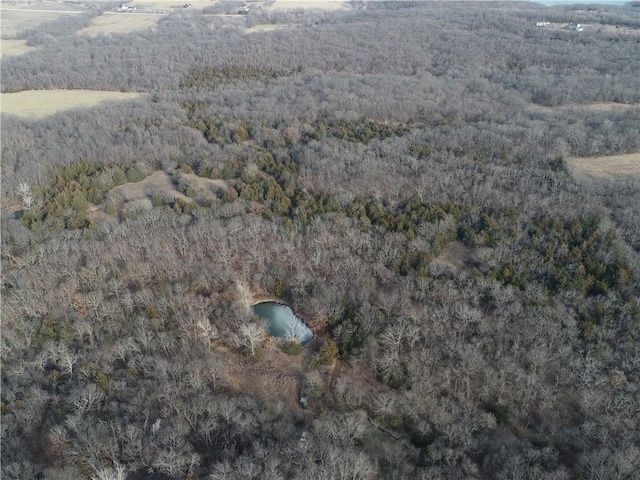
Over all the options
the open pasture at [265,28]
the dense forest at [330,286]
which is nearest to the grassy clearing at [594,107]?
the dense forest at [330,286]

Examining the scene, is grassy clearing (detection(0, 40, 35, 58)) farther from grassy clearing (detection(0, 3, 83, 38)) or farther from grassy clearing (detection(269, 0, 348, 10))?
grassy clearing (detection(269, 0, 348, 10))

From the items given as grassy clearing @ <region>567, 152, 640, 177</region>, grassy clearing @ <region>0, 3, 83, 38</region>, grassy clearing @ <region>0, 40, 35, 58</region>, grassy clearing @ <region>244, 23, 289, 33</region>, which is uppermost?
grassy clearing @ <region>0, 3, 83, 38</region>

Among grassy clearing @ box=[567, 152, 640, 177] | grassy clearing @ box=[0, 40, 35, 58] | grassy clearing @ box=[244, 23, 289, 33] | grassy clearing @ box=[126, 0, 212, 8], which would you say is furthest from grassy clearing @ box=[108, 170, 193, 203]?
grassy clearing @ box=[126, 0, 212, 8]

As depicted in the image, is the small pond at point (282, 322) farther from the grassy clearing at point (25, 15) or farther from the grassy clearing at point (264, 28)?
the grassy clearing at point (25, 15)

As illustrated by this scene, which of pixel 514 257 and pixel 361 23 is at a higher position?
pixel 361 23

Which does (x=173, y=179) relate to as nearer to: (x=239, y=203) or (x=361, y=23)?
(x=239, y=203)

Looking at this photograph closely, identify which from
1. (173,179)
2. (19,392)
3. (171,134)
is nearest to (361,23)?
(171,134)
